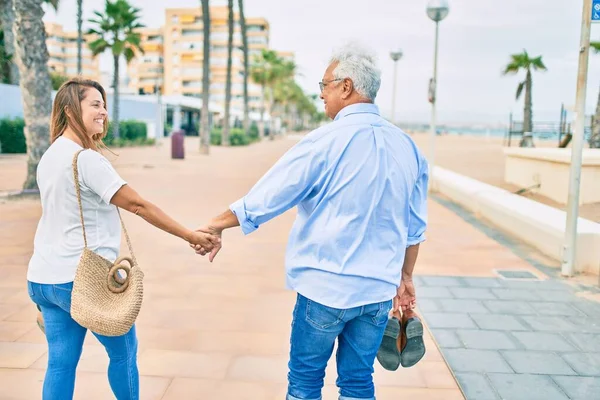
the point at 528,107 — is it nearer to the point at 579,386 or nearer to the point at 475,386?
the point at 579,386

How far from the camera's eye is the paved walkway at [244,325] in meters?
3.54

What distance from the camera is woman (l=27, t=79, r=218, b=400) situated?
2.33 metres

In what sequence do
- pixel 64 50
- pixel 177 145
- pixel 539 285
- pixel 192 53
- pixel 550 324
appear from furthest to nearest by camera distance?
1. pixel 64 50
2. pixel 192 53
3. pixel 177 145
4. pixel 539 285
5. pixel 550 324

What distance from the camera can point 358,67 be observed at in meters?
2.18

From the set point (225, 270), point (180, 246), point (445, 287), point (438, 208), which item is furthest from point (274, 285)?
point (438, 208)

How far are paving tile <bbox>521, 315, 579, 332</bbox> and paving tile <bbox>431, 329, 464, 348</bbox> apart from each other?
0.67 m

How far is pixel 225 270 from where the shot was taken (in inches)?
244

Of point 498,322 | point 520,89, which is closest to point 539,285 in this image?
point 498,322

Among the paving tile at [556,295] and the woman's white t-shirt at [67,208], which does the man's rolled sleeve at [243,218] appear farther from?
the paving tile at [556,295]

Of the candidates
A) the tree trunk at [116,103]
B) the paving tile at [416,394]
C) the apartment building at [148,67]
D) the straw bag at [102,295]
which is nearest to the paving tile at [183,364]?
the paving tile at [416,394]

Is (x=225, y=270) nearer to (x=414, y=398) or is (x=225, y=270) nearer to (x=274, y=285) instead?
(x=274, y=285)

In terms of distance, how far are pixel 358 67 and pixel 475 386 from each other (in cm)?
223

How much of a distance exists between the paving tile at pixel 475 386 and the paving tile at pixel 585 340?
1.02 m

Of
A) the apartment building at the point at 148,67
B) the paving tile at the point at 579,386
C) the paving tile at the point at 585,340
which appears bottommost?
the paving tile at the point at 585,340
